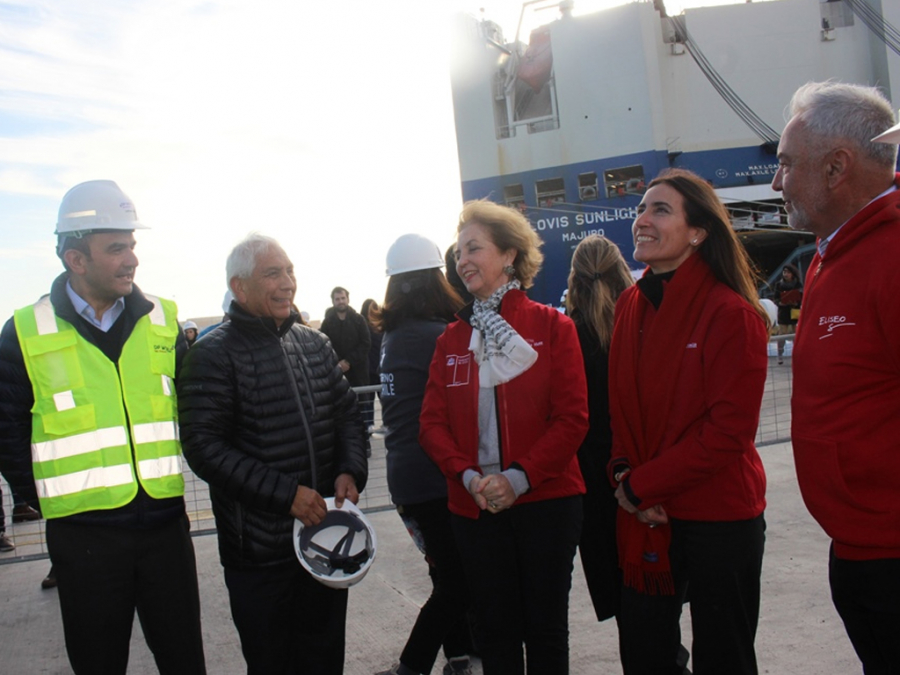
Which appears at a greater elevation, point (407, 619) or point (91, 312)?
point (91, 312)

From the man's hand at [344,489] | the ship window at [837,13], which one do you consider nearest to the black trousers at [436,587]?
the man's hand at [344,489]

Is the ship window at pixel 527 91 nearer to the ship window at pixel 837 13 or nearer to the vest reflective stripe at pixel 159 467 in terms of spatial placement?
the ship window at pixel 837 13

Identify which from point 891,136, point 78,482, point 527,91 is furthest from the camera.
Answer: point 527,91

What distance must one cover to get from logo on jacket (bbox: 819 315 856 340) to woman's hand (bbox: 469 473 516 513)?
1133 mm

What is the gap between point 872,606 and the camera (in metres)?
2.04

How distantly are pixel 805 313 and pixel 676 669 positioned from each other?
1342 mm

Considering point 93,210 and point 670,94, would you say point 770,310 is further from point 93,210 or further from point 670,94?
point 670,94

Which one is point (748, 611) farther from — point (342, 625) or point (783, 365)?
point (783, 365)

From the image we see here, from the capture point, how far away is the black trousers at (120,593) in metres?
2.74

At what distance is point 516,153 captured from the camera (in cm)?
2950

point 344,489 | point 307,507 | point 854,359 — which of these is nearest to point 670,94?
point 344,489

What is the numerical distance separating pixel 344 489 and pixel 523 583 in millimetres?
798

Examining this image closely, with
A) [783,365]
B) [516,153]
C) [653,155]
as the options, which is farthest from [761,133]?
[783,365]

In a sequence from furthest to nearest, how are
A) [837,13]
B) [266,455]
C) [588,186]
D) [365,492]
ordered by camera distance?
[837,13], [588,186], [365,492], [266,455]
